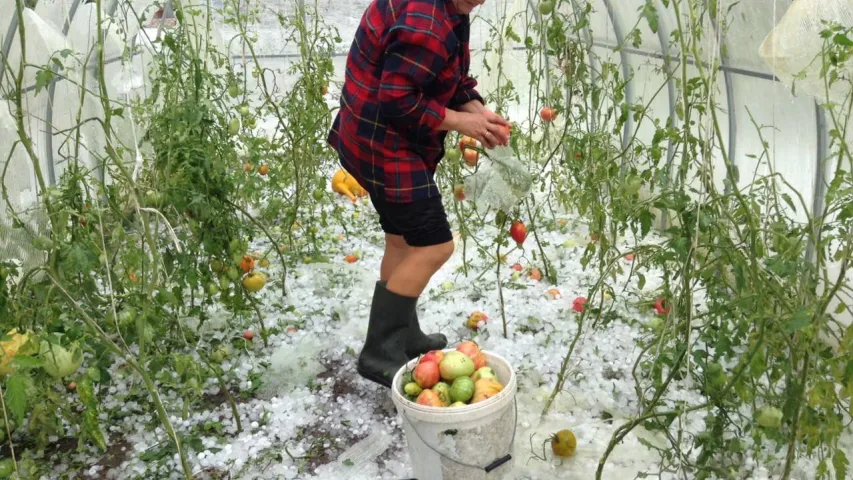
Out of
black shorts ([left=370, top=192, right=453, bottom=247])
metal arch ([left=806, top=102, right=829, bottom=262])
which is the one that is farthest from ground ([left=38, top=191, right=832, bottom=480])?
metal arch ([left=806, top=102, right=829, bottom=262])

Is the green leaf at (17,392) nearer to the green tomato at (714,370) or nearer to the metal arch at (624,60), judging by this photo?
the green tomato at (714,370)

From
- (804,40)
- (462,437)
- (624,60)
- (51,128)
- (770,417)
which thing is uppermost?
(624,60)

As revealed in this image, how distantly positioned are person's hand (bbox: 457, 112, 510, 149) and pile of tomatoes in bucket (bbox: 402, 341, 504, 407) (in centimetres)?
57

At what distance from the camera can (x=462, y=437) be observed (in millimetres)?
1643

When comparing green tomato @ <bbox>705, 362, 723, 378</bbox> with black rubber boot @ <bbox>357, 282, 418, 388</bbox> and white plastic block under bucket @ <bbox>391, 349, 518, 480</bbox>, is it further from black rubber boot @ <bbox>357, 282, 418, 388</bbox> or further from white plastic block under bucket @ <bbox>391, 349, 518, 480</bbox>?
black rubber boot @ <bbox>357, 282, 418, 388</bbox>

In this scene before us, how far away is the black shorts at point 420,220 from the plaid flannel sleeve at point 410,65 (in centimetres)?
26

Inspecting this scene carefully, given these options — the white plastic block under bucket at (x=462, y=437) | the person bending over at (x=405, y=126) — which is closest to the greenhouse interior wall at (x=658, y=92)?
the white plastic block under bucket at (x=462, y=437)

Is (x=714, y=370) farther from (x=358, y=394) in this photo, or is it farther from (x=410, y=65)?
(x=358, y=394)

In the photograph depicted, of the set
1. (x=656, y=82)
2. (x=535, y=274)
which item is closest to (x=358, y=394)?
(x=535, y=274)

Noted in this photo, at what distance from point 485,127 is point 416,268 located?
46cm

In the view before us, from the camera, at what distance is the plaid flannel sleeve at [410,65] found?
5.57 ft

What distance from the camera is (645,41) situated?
362cm

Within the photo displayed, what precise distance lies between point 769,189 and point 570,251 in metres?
1.81

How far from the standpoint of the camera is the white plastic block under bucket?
1621 millimetres
